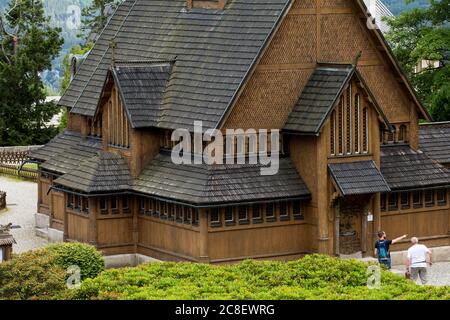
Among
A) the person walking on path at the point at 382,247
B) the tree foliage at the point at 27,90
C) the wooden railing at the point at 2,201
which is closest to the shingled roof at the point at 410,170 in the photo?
the person walking on path at the point at 382,247

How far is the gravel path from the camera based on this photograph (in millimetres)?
51656

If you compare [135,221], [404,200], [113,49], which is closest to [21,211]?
[135,221]

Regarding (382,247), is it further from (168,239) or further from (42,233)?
Answer: (42,233)

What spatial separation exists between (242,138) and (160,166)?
10.7 ft

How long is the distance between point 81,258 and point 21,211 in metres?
18.2

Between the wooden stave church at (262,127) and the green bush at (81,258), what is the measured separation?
390cm

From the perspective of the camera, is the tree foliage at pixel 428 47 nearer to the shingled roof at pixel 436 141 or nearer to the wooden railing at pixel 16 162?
the shingled roof at pixel 436 141

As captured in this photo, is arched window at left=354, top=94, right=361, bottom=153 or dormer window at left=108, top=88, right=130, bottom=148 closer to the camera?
arched window at left=354, top=94, right=361, bottom=153

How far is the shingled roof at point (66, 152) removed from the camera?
2350 inches

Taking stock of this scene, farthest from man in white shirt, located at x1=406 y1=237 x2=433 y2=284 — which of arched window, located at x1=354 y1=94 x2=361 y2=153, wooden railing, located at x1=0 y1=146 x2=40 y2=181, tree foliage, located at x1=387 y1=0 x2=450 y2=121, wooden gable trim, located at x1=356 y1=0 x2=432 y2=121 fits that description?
wooden railing, located at x1=0 y1=146 x2=40 y2=181

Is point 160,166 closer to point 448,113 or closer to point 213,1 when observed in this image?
point 213,1

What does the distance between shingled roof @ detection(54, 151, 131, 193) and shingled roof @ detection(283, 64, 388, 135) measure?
5.73m

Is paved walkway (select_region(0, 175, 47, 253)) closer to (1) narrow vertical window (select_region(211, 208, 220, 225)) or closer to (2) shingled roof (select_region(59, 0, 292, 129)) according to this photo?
(2) shingled roof (select_region(59, 0, 292, 129))

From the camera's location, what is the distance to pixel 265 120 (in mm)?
53688
